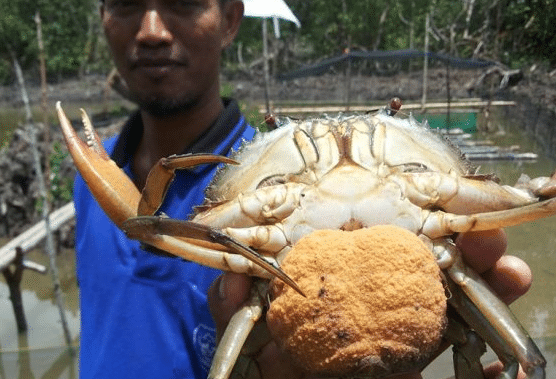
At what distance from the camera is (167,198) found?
79.9 inches

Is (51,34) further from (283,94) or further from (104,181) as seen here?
(104,181)

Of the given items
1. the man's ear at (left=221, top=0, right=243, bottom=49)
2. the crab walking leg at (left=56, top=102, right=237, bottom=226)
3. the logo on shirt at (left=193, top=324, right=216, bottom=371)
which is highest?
the man's ear at (left=221, top=0, right=243, bottom=49)

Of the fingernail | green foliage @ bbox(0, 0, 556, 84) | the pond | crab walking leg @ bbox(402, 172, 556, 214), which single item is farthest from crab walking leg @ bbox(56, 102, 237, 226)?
green foliage @ bbox(0, 0, 556, 84)

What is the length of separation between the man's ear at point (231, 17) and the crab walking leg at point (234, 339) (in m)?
1.16

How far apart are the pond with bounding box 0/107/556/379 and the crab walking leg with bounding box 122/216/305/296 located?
268 centimetres

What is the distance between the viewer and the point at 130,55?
2094 mm

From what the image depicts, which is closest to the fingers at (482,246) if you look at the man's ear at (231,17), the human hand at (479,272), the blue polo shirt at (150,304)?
the human hand at (479,272)

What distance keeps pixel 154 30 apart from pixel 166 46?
59 millimetres

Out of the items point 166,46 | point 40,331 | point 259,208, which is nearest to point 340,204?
point 259,208

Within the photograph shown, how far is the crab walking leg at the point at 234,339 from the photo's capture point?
124 centimetres

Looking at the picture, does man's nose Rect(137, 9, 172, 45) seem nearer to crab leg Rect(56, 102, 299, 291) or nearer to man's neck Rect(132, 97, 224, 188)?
man's neck Rect(132, 97, 224, 188)

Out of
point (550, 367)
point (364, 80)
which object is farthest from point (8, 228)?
point (364, 80)

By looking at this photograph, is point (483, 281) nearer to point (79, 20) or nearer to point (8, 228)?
point (8, 228)

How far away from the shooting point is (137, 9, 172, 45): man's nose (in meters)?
2.01
